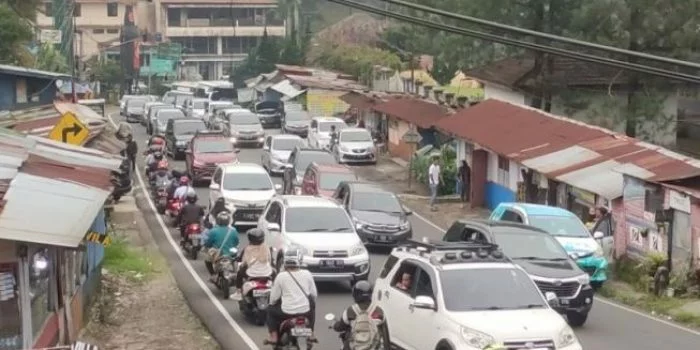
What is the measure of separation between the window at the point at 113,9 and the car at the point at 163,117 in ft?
216

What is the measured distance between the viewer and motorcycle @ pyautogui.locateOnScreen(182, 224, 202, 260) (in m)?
26.5

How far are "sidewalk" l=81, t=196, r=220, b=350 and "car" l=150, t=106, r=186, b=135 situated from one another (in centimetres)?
3095

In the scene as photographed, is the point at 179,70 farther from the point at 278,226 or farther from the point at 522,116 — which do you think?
the point at 278,226

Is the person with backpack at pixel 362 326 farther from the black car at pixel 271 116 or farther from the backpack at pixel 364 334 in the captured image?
the black car at pixel 271 116

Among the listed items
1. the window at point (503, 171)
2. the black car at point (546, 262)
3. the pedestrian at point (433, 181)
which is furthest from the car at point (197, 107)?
the black car at point (546, 262)

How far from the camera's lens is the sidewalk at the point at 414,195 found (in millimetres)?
38844

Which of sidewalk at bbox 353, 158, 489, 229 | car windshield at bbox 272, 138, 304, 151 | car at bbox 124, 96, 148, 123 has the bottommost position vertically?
sidewalk at bbox 353, 158, 489, 229

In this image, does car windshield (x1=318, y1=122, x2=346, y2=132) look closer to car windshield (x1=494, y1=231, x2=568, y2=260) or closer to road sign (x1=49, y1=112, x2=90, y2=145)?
road sign (x1=49, y1=112, x2=90, y2=145)

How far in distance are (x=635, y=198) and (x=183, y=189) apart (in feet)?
37.7

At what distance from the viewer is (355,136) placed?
5319 centimetres

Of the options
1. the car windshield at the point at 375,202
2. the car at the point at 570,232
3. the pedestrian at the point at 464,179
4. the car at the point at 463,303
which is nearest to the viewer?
the car at the point at 463,303

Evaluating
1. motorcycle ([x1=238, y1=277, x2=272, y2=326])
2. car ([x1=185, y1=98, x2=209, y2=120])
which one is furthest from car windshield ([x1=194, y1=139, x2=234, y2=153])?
car ([x1=185, y1=98, x2=209, y2=120])

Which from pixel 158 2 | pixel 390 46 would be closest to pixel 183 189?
pixel 390 46

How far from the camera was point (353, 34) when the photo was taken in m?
118
